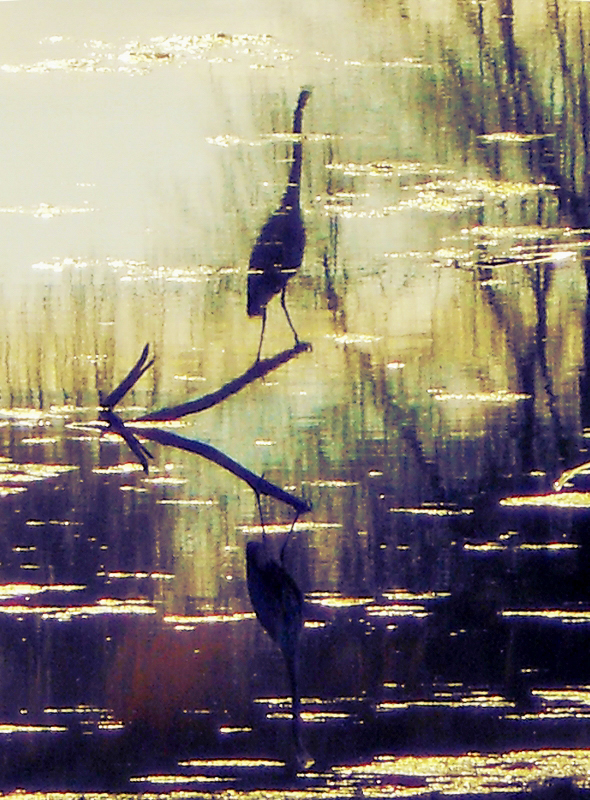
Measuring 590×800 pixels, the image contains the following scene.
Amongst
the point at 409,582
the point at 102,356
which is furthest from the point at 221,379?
the point at 409,582

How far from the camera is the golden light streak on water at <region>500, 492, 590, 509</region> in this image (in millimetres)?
553

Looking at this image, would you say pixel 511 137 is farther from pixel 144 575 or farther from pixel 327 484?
pixel 144 575

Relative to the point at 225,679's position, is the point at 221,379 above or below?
above

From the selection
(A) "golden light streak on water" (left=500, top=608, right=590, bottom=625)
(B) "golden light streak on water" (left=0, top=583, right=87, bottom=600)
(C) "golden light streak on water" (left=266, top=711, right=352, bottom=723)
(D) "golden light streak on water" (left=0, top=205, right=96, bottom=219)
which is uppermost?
(D) "golden light streak on water" (left=0, top=205, right=96, bottom=219)

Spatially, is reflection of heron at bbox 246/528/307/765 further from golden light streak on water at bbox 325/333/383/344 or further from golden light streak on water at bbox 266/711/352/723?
golden light streak on water at bbox 325/333/383/344

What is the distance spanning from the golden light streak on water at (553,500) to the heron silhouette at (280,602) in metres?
0.16

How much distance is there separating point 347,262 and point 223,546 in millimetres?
221

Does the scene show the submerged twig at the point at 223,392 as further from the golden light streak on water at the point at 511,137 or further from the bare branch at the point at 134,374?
the golden light streak on water at the point at 511,137

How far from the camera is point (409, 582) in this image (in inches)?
21.8

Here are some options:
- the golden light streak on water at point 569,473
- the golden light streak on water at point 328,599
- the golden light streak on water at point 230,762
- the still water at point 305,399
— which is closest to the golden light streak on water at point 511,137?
the still water at point 305,399

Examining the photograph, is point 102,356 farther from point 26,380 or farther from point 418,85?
point 418,85

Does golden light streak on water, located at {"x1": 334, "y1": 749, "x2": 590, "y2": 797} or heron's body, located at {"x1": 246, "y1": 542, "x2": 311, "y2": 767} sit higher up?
heron's body, located at {"x1": 246, "y1": 542, "x2": 311, "y2": 767}

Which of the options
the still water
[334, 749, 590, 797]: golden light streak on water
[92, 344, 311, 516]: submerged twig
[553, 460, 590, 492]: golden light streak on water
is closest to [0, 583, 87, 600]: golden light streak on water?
the still water

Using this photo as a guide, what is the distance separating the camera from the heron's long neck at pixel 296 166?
56 cm
